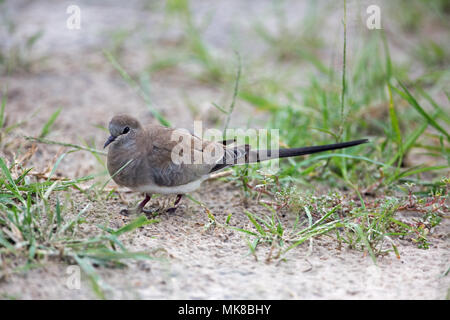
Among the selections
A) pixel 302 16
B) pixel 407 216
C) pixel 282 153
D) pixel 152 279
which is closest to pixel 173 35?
pixel 302 16

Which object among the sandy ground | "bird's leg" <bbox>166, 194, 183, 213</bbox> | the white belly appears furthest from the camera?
"bird's leg" <bbox>166, 194, 183, 213</bbox>

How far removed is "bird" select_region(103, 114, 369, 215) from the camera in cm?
328

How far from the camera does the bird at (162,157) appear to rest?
328cm

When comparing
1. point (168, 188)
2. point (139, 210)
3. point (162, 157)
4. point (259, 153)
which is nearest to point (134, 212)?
point (139, 210)

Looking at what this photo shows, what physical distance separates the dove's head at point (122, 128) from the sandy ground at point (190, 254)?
467mm

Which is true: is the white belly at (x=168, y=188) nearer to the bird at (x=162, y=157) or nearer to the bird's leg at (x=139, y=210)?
the bird at (x=162, y=157)

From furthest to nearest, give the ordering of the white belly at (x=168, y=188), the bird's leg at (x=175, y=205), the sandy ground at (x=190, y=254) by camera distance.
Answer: the bird's leg at (x=175, y=205)
the white belly at (x=168, y=188)
the sandy ground at (x=190, y=254)

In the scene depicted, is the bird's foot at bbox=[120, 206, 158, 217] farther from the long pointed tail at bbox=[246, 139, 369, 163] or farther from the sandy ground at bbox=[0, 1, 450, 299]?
the long pointed tail at bbox=[246, 139, 369, 163]

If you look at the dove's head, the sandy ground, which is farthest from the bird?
the sandy ground

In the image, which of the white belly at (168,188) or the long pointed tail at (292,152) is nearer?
the white belly at (168,188)

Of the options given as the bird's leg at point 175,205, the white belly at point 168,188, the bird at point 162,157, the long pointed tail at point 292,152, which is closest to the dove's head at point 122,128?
the bird at point 162,157

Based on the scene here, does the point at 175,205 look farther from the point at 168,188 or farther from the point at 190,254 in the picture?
the point at 190,254

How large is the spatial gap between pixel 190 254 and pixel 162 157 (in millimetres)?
767
